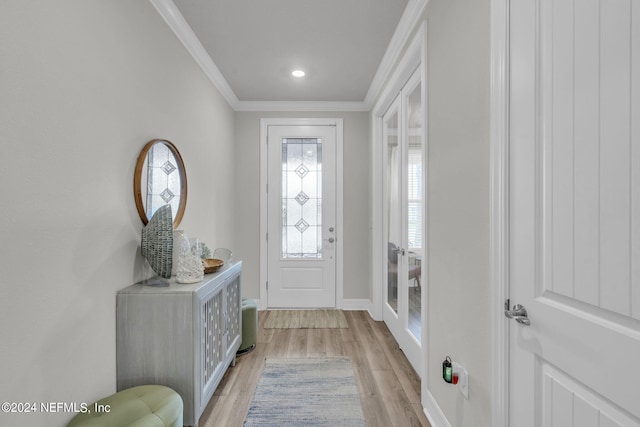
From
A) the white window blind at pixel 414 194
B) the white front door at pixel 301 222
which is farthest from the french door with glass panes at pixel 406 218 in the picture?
the white front door at pixel 301 222

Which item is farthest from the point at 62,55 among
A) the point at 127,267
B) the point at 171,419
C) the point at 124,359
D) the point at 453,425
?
the point at 453,425

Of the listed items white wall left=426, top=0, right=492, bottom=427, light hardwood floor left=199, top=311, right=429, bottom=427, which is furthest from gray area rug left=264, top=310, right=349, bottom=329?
white wall left=426, top=0, right=492, bottom=427

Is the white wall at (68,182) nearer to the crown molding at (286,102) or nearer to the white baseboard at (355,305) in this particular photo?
the crown molding at (286,102)

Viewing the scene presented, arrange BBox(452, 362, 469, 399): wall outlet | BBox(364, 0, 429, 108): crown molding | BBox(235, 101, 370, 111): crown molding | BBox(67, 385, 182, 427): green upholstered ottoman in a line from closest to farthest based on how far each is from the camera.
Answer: BBox(67, 385, 182, 427): green upholstered ottoman → BBox(452, 362, 469, 399): wall outlet → BBox(364, 0, 429, 108): crown molding → BBox(235, 101, 370, 111): crown molding

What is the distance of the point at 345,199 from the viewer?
4055 mm

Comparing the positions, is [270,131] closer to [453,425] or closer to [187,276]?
[187,276]

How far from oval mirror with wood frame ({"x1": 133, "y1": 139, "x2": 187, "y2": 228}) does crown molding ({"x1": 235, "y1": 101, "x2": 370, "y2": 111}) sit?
189 centimetres

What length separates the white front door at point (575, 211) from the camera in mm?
767

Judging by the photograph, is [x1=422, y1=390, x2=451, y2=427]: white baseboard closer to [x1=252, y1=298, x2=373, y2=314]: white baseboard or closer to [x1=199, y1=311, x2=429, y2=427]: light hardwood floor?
[x1=199, y1=311, x2=429, y2=427]: light hardwood floor

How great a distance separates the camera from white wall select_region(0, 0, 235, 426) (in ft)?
3.58

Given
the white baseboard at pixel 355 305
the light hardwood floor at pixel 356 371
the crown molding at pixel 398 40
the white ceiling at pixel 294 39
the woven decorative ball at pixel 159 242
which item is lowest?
the light hardwood floor at pixel 356 371

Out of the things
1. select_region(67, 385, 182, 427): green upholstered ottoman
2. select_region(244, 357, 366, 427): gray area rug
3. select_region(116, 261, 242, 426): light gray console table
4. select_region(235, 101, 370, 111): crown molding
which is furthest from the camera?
select_region(235, 101, 370, 111): crown molding

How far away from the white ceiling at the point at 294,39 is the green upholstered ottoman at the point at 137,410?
2.29 m

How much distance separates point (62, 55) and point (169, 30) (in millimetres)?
1141
